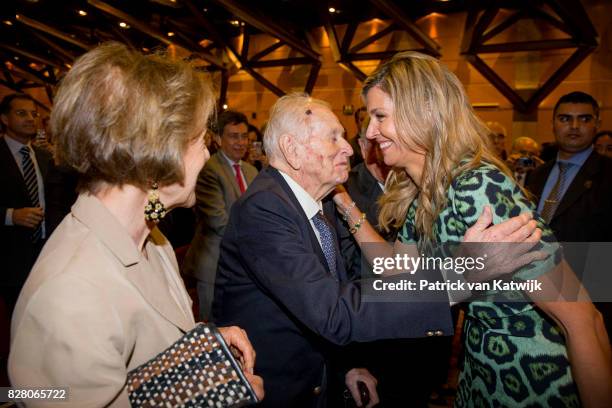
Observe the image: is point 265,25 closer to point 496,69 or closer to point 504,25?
point 504,25

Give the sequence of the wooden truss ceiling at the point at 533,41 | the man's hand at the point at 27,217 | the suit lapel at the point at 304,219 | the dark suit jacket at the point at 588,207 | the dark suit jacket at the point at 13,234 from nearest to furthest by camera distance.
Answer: the suit lapel at the point at 304,219, the dark suit jacket at the point at 588,207, the man's hand at the point at 27,217, the dark suit jacket at the point at 13,234, the wooden truss ceiling at the point at 533,41

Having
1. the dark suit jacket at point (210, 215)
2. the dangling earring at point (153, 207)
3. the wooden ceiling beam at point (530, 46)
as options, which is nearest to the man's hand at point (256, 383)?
the dangling earring at point (153, 207)

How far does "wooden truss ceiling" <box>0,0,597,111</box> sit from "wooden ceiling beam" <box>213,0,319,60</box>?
2 centimetres

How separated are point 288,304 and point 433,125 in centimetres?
81

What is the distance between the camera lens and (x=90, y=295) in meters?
0.94

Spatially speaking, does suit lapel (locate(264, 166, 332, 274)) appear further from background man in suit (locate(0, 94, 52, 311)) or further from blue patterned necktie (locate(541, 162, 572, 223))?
background man in suit (locate(0, 94, 52, 311))

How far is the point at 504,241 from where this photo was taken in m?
1.04

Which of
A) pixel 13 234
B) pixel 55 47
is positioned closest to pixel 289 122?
pixel 13 234

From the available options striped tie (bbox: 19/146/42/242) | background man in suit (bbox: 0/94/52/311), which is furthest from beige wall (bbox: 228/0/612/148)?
striped tie (bbox: 19/146/42/242)

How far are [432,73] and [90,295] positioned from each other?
130cm

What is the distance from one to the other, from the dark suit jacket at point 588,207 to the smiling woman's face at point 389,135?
2.14m

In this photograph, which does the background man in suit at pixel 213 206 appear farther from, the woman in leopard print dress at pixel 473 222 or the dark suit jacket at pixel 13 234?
the woman in leopard print dress at pixel 473 222

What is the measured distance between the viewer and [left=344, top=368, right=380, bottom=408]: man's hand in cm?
190

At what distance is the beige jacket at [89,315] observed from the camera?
883 millimetres
